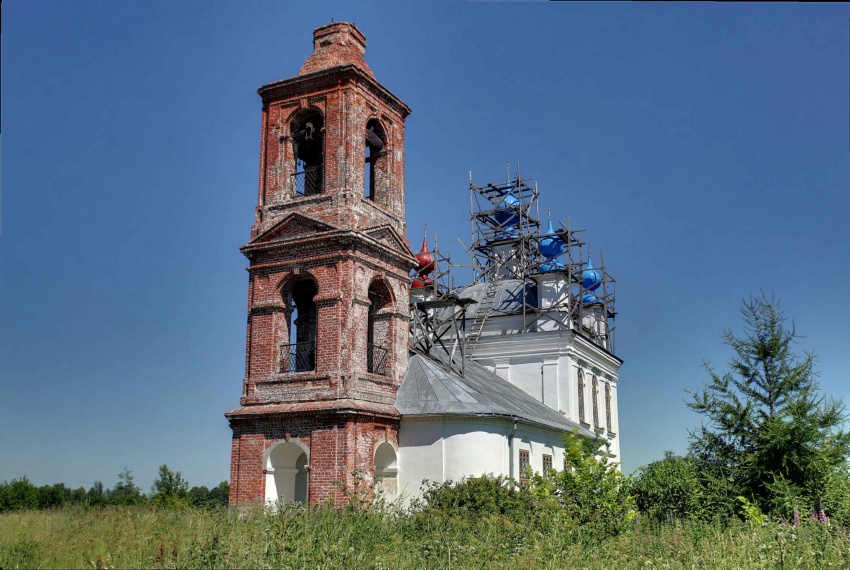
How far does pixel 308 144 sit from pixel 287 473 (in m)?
8.09

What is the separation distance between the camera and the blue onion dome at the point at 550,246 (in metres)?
31.7

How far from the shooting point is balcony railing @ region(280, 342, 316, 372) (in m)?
A: 18.5

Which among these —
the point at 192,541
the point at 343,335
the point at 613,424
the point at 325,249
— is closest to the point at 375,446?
the point at 343,335

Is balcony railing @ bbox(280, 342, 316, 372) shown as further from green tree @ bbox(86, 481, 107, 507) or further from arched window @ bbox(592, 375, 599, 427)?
arched window @ bbox(592, 375, 599, 427)

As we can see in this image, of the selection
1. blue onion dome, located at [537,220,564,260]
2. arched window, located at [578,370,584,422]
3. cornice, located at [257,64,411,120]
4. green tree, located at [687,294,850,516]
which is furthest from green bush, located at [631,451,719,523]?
blue onion dome, located at [537,220,564,260]

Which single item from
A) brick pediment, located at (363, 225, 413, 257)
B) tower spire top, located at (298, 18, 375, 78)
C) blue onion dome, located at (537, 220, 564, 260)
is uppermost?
tower spire top, located at (298, 18, 375, 78)

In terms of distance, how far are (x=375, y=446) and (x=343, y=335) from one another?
2544 mm

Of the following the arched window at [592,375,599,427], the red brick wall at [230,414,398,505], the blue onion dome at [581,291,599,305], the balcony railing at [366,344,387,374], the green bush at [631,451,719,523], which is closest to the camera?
the green bush at [631,451,719,523]

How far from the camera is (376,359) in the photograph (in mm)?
19219

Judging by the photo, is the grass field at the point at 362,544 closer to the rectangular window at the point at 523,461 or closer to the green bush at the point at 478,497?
the green bush at the point at 478,497

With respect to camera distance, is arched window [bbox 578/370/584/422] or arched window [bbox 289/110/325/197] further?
arched window [bbox 578/370/584/422]

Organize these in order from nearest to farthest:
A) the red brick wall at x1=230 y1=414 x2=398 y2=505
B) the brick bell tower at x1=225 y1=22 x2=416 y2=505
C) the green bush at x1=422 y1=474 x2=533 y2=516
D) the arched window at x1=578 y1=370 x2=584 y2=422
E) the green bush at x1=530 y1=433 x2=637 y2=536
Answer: the green bush at x1=530 y1=433 x2=637 y2=536, the green bush at x1=422 y1=474 x2=533 y2=516, the red brick wall at x1=230 y1=414 x2=398 y2=505, the brick bell tower at x1=225 y1=22 x2=416 y2=505, the arched window at x1=578 y1=370 x2=584 y2=422

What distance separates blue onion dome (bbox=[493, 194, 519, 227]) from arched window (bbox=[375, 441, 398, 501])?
59.2ft

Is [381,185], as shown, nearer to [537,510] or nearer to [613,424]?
[537,510]
